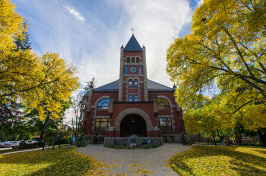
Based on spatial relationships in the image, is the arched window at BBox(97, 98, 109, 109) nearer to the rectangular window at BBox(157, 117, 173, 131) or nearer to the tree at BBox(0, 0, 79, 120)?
the rectangular window at BBox(157, 117, 173, 131)

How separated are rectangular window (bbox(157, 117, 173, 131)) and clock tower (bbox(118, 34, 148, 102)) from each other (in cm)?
506

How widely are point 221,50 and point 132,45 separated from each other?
23.5 m

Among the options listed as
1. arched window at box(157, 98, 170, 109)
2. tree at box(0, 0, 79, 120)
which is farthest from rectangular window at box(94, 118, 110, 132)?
tree at box(0, 0, 79, 120)

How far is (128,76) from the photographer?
24781 millimetres

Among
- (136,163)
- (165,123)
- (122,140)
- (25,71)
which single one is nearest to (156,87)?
(165,123)

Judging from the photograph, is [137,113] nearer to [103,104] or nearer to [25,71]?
[103,104]

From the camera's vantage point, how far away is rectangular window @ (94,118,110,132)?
22.1m

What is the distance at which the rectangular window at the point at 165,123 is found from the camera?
72.5 feet

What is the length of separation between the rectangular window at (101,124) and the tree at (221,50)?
1680cm

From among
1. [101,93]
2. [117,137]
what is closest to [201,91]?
[117,137]

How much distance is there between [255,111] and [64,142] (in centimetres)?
2900

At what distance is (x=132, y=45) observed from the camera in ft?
95.0

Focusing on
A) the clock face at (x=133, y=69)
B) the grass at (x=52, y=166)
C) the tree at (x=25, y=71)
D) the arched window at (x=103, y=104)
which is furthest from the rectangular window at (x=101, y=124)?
the grass at (x=52, y=166)

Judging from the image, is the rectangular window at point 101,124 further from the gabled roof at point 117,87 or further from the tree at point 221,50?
the tree at point 221,50
